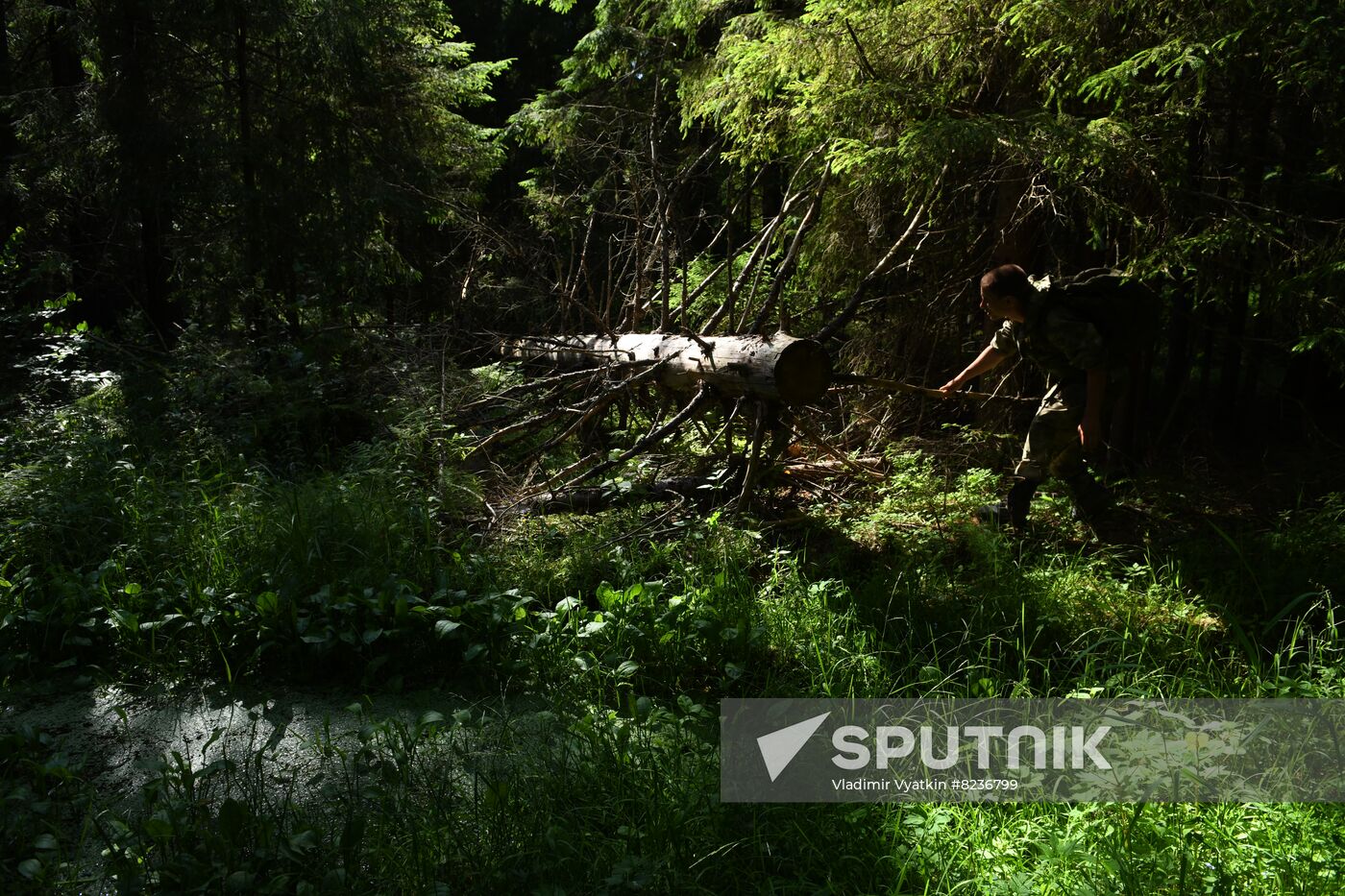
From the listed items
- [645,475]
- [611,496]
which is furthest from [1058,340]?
[611,496]

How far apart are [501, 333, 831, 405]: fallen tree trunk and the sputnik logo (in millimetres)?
2275

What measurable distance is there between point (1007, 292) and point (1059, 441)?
39.1 inches

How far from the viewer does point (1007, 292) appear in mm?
5324

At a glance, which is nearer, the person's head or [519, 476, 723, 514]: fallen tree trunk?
the person's head

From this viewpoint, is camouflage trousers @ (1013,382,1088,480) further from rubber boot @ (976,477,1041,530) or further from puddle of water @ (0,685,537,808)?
puddle of water @ (0,685,537,808)

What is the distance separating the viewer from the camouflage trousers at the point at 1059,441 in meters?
5.41

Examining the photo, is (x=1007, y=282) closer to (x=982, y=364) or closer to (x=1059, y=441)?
(x=982, y=364)

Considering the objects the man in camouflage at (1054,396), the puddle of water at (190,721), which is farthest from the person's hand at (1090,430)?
the puddle of water at (190,721)

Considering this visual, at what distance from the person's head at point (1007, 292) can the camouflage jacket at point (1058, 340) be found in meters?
0.07

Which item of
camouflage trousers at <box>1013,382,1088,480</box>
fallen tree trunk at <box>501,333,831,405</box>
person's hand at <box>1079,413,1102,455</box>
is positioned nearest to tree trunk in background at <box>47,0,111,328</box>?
fallen tree trunk at <box>501,333,831,405</box>

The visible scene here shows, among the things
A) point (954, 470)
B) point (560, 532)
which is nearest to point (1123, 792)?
point (560, 532)

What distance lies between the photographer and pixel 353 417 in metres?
7.96

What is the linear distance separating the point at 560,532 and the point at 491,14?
14464 millimetres

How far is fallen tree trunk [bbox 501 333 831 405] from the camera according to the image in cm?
517
